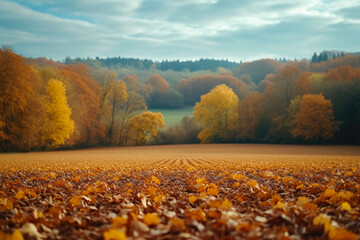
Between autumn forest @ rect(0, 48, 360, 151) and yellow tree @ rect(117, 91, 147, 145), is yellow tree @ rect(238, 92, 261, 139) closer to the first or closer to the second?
autumn forest @ rect(0, 48, 360, 151)

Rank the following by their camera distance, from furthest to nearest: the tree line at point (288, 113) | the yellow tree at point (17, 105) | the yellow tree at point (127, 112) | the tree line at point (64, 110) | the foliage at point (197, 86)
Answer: the foliage at point (197, 86)
the yellow tree at point (127, 112)
the tree line at point (288, 113)
the tree line at point (64, 110)
the yellow tree at point (17, 105)

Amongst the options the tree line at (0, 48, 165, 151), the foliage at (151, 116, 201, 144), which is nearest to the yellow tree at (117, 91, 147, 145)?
the tree line at (0, 48, 165, 151)

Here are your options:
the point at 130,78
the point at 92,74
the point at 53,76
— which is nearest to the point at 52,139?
the point at 53,76

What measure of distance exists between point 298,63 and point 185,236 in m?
87.7

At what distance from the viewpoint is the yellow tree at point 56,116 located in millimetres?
35750

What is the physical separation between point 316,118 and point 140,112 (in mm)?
30682

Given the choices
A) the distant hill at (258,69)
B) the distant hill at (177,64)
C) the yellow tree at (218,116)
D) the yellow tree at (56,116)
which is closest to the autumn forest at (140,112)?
the yellow tree at (218,116)

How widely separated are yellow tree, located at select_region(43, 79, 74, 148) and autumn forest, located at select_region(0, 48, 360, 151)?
0.38ft

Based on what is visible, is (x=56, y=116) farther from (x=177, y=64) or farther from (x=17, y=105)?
(x=177, y=64)

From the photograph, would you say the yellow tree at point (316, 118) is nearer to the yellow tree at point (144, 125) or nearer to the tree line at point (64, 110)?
the yellow tree at point (144, 125)

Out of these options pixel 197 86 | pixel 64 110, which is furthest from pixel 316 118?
pixel 197 86

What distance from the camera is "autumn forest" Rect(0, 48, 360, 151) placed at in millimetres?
31047

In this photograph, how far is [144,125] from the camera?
53.4 m

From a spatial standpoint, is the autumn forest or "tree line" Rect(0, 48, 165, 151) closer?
"tree line" Rect(0, 48, 165, 151)
